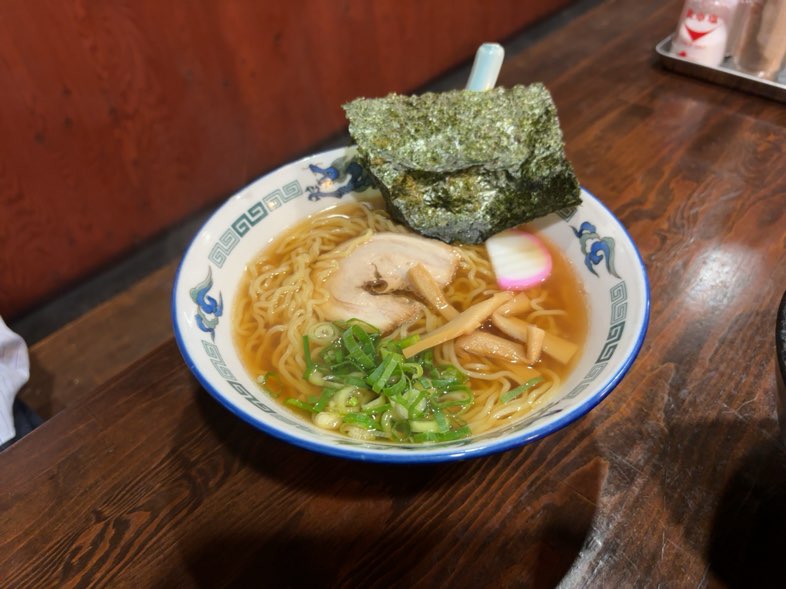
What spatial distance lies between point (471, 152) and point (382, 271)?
36 cm

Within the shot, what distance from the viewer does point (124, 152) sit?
2490 millimetres

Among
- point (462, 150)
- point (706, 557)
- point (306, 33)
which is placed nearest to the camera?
point (706, 557)

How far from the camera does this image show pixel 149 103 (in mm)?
2457

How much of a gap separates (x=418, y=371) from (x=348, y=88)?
2.43m

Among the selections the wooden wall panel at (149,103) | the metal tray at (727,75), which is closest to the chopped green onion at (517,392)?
the metal tray at (727,75)

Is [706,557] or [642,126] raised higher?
[642,126]

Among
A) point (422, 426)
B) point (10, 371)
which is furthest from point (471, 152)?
point (10, 371)

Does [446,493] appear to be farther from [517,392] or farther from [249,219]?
[249,219]

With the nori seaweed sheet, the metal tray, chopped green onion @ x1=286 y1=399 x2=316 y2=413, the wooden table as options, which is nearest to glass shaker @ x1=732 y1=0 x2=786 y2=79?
the metal tray

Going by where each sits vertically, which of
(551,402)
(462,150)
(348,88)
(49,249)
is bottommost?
(49,249)

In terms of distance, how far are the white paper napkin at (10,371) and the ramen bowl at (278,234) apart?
0.77m

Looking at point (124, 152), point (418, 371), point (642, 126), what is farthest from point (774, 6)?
point (124, 152)

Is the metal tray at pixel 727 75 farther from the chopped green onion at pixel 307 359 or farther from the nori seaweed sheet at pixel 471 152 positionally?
the chopped green onion at pixel 307 359

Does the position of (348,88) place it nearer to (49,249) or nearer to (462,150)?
(49,249)
